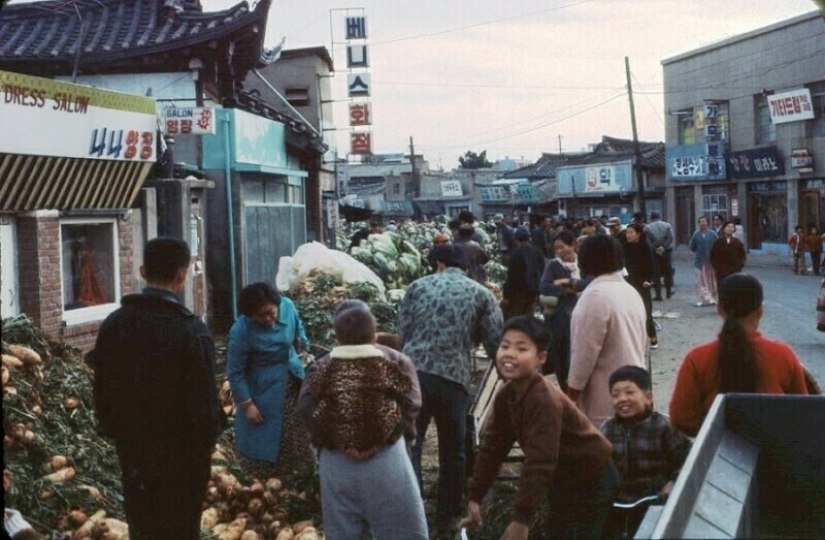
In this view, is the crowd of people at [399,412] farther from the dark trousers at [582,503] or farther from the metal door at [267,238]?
the metal door at [267,238]

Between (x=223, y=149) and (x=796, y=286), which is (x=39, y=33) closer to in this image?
(x=223, y=149)

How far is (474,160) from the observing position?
106750 mm

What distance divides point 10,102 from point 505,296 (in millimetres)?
5977

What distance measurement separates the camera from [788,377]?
15.1 feet

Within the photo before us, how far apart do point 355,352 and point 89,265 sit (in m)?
7.23

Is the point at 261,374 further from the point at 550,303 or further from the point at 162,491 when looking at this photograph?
the point at 550,303

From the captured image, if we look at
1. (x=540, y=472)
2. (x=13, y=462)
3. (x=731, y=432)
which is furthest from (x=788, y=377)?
(x=13, y=462)

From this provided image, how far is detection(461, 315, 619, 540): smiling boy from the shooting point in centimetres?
455

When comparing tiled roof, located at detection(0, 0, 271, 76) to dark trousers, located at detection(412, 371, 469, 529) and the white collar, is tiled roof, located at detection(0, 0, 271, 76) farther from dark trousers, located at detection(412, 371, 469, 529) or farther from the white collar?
the white collar

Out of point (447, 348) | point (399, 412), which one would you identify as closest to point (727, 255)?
point (447, 348)

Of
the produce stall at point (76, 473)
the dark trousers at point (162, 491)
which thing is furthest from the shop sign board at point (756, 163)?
the dark trousers at point (162, 491)

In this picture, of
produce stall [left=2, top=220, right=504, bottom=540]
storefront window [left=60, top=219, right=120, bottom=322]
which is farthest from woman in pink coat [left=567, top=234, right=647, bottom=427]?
storefront window [left=60, top=219, right=120, bottom=322]

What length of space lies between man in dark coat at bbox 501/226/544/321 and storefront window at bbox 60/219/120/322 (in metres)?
4.48

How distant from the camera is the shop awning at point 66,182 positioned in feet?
32.6
